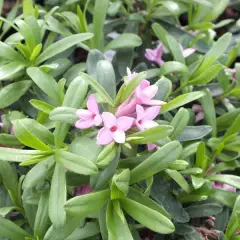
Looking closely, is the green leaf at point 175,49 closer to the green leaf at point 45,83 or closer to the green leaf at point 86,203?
the green leaf at point 45,83

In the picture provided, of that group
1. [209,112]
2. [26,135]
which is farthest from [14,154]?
[209,112]

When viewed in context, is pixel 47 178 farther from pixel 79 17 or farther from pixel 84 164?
pixel 79 17

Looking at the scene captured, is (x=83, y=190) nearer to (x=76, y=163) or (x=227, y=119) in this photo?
(x=76, y=163)

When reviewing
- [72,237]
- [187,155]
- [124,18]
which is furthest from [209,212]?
[124,18]

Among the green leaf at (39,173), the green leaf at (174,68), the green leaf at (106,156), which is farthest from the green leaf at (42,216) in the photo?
the green leaf at (174,68)

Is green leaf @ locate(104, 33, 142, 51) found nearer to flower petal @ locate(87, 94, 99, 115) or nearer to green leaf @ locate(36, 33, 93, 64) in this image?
green leaf @ locate(36, 33, 93, 64)

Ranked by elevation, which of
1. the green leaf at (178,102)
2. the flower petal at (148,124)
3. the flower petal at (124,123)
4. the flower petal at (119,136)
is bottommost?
the green leaf at (178,102)
